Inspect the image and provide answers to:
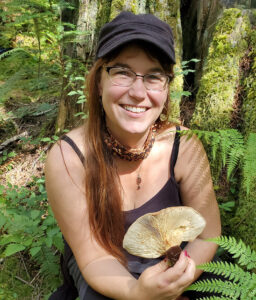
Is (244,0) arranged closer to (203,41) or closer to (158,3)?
(203,41)

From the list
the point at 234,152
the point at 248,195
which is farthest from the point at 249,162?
the point at 248,195

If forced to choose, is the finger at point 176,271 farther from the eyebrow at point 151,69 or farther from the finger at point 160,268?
the eyebrow at point 151,69

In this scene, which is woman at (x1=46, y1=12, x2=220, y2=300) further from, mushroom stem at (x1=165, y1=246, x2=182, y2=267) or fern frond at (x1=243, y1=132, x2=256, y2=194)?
fern frond at (x1=243, y1=132, x2=256, y2=194)

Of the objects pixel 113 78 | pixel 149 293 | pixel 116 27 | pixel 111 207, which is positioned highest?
pixel 116 27

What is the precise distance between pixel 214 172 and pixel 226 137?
111 centimetres

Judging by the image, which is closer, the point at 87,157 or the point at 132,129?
the point at 132,129

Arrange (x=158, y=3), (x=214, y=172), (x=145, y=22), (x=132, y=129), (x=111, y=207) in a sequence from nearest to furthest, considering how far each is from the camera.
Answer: (x=145, y=22) < (x=132, y=129) < (x=111, y=207) < (x=214, y=172) < (x=158, y=3)

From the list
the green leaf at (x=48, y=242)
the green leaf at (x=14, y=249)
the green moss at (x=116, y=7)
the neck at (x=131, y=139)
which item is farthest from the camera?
the green moss at (x=116, y=7)

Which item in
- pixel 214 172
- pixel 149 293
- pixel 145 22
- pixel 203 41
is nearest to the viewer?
pixel 149 293

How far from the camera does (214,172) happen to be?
109 inches

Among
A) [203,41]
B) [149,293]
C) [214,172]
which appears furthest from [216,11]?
[149,293]

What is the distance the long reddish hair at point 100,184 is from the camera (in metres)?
1.95

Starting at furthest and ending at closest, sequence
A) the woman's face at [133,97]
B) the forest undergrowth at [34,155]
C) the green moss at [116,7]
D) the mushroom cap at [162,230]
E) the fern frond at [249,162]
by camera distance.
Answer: the green moss at [116,7] < the forest undergrowth at [34,155] < the woman's face at [133,97] < the fern frond at [249,162] < the mushroom cap at [162,230]

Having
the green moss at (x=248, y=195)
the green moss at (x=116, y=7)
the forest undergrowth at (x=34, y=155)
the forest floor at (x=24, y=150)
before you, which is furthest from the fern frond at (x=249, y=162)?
the green moss at (x=116, y=7)
